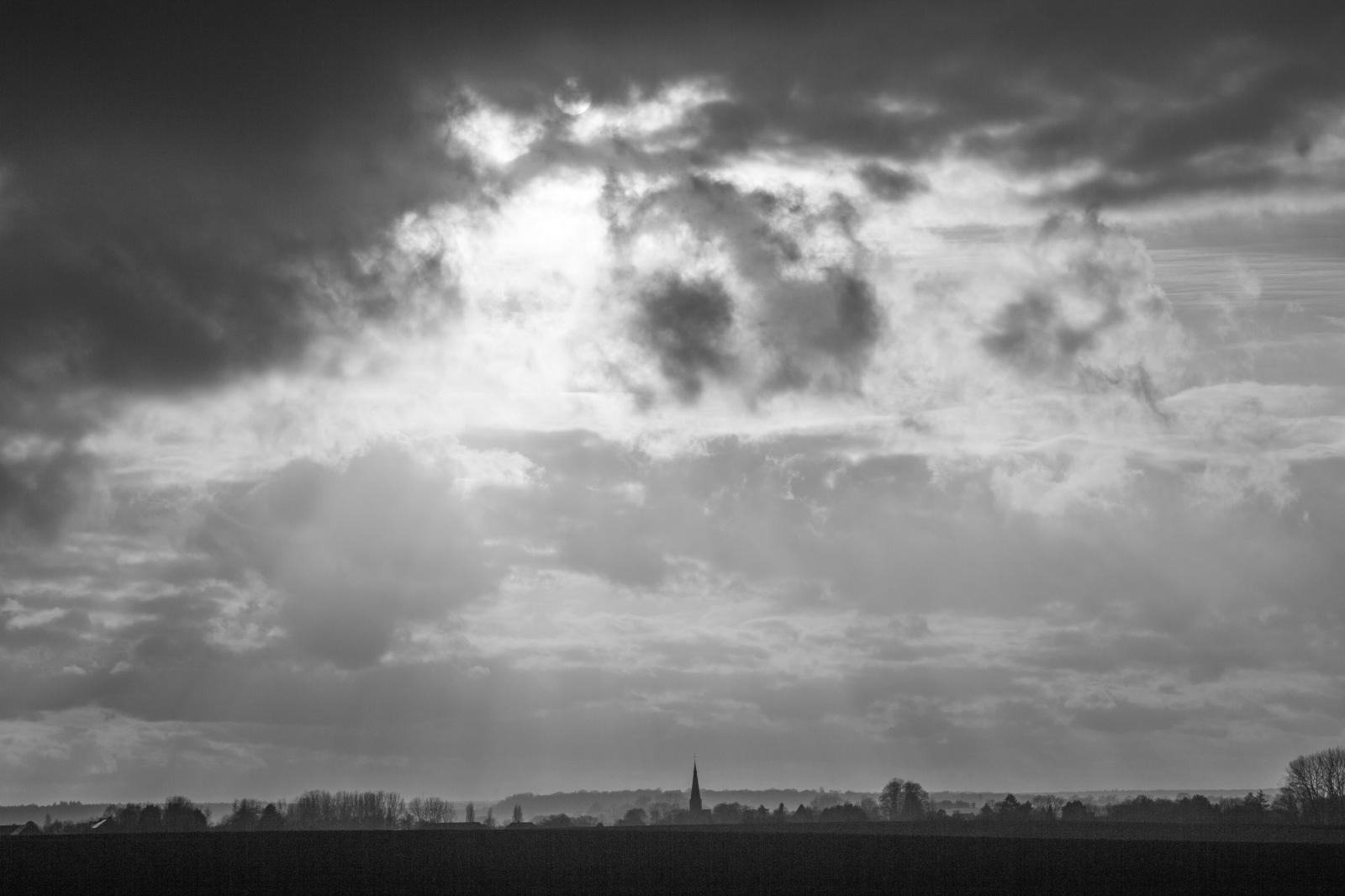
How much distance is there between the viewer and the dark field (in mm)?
78125

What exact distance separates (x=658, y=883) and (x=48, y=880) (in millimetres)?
37382

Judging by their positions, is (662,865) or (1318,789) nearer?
(662,865)

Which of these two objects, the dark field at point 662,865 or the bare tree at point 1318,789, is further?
the bare tree at point 1318,789

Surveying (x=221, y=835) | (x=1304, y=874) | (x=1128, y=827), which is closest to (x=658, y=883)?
(x=1304, y=874)

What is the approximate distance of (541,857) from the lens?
3942 inches

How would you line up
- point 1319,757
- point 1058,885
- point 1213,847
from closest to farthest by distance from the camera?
point 1058,885 < point 1213,847 < point 1319,757

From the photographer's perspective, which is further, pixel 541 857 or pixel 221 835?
pixel 221 835

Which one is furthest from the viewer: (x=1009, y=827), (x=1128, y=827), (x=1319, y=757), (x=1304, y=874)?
(x=1319, y=757)

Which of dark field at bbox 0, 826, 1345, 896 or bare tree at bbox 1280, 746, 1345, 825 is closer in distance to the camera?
dark field at bbox 0, 826, 1345, 896

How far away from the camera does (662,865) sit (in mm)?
93250

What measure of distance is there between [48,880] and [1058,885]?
6122 cm

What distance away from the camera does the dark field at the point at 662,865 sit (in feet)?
256

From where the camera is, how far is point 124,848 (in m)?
108

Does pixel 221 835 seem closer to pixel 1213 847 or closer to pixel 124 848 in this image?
pixel 124 848
